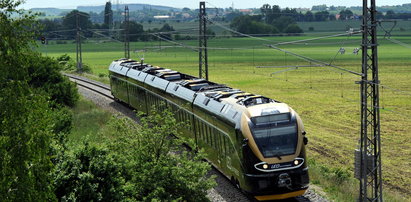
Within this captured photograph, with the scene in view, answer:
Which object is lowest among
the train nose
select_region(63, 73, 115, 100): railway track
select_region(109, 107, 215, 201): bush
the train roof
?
select_region(63, 73, 115, 100): railway track

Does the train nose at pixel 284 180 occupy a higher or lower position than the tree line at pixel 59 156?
lower

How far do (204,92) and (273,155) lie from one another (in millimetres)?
7453

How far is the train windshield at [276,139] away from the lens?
20.2 meters

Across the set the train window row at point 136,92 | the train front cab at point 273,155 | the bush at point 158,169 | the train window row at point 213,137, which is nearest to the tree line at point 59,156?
the bush at point 158,169

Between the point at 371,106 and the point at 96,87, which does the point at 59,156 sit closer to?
the point at 371,106

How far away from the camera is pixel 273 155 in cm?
2023

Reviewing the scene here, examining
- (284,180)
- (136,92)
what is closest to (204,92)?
(284,180)

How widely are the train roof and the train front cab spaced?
3.25ft

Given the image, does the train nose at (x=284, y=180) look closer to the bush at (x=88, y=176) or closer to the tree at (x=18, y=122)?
the bush at (x=88, y=176)

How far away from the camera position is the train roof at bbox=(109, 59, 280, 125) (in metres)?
22.3

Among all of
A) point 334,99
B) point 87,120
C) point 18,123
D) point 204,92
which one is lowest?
point 334,99

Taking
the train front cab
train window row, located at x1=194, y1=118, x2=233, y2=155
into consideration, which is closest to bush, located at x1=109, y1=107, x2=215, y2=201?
the train front cab

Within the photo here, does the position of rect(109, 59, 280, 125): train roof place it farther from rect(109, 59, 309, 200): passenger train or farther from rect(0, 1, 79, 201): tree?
rect(0, 1, 79, 201): tree

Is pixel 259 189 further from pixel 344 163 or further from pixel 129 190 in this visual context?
pixel 344 163
